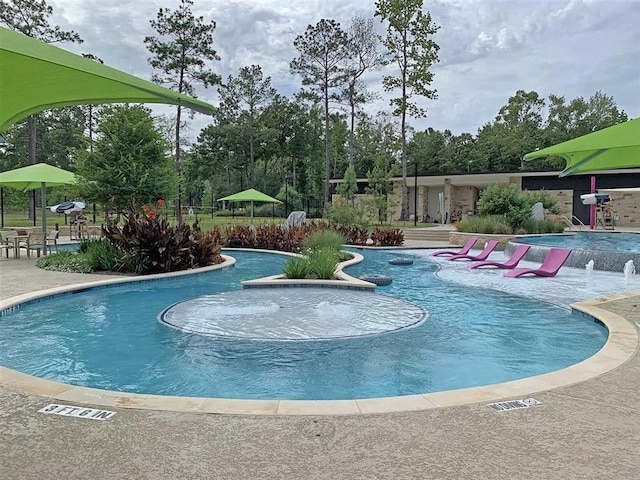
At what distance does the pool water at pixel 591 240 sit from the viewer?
1639 centimetres

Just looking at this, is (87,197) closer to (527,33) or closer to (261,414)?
(261,414)

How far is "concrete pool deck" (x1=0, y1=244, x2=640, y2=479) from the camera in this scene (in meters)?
2.50

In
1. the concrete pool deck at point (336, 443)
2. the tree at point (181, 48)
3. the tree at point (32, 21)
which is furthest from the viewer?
the tree at point (181, 48)

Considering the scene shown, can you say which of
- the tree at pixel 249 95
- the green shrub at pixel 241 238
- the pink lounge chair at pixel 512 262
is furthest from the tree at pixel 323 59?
the pink lounge chair at pixel 512 262

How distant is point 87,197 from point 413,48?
22.5 meters

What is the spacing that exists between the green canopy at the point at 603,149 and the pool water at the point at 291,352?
87.3 inches

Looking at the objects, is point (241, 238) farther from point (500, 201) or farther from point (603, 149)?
point (603, 149)

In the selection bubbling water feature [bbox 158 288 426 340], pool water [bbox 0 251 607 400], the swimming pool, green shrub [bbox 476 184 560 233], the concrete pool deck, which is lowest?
pool water [bbox 0 251 607 400]

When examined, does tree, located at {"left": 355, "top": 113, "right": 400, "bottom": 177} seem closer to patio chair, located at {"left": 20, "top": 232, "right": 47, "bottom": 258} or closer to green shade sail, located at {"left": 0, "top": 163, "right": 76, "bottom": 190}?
green shade sail, located at {"left": 0, "top": 163, "right": 76, "bottom": 190}

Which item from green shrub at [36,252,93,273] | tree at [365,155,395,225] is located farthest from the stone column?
green shrub at [36,252,93,273]

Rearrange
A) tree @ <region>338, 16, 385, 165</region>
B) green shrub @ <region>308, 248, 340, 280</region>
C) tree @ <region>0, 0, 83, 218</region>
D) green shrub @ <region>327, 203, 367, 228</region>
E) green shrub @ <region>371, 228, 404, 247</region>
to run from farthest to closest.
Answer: tree @ <region>338, 16, 385, 165</region> → tree @ <region>0, 0, 83, 218</region> → green shrub @ <region>327, 203, 367, 228</region> → green shrub @ <region>371, 228, 404, 247</region> → green shrub @ <region>308, 248, 340, 280</region>

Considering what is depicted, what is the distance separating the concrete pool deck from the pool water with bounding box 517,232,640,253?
14298mm

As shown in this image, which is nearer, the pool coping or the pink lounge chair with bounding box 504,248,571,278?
the pool coping

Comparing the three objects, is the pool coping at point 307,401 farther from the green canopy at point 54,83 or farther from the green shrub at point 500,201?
the green shrub at point 500,201
